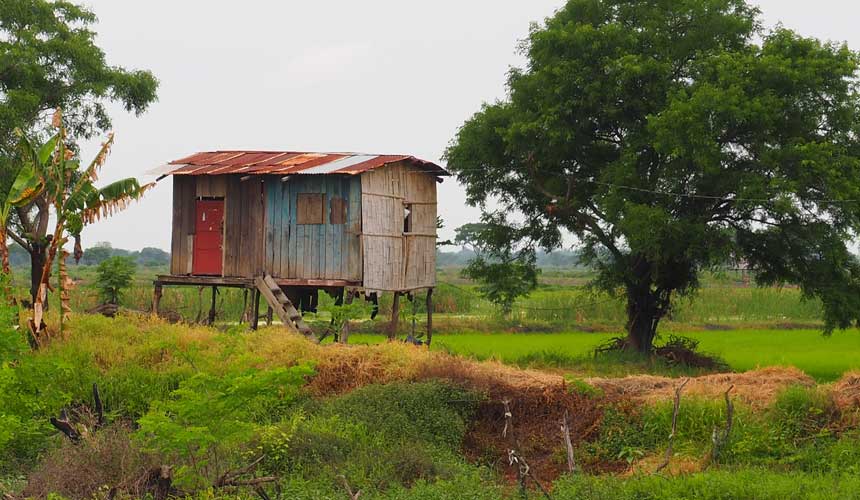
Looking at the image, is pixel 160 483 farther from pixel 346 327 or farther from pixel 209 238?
pixel 209 238

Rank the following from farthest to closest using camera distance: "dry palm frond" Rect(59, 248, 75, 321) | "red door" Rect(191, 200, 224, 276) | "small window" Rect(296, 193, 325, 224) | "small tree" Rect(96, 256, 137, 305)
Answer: "small tree" Rect(96, 256, 137, 305) < "red door" Rect(191, 200, 224, 276) < "small window" Rect(296, 193, 325, 224) < "dry palm frond" Rect(59, 248, 75, 321)

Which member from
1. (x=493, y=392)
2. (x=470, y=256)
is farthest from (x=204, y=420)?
(x=470, y=256)

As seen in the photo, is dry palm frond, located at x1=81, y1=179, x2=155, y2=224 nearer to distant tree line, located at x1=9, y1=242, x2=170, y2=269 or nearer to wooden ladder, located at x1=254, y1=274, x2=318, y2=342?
wooden ladder, located at x1=254, y1=274, x2=318, y2=342

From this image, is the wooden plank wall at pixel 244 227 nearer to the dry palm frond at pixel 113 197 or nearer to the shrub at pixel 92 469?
the dry palm frond at pixel 113 197

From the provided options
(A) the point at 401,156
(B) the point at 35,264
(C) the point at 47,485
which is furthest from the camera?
(B) the point at 35,264

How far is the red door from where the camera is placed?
2109 centimetres

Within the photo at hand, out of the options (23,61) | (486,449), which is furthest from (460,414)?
(23,61)

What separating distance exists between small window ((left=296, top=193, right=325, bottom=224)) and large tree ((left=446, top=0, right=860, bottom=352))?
435cm

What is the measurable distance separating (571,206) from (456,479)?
1235 cm

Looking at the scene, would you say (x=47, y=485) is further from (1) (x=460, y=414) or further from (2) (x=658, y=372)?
(2) (x=658, y=372)

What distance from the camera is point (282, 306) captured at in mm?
A: 19703

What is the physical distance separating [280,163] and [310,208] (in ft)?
4.57

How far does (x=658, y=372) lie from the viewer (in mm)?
20672

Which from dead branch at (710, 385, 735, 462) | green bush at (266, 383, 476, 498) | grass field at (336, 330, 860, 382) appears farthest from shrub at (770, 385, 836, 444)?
grass field at (336, 330, 860, 382)
